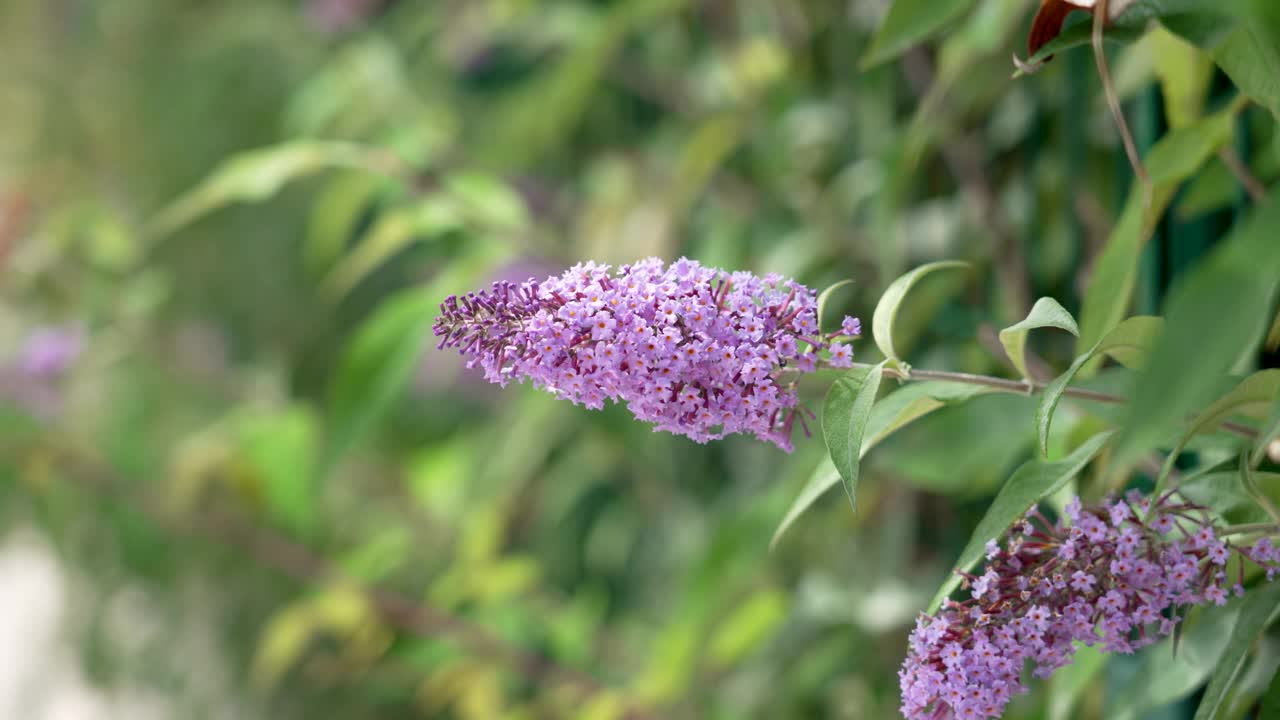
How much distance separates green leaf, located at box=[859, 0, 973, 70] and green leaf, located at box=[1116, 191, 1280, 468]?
0.15 meters

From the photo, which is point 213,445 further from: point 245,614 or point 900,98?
point 900,98

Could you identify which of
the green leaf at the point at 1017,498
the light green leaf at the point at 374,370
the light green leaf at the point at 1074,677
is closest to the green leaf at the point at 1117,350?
the green leaf at the point at 1017,498

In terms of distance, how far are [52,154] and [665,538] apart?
0.83 metres

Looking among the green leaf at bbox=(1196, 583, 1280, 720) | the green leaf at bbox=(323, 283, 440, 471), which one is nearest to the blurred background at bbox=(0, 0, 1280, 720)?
the green leaf at bbox=(323, 283, 440, 471)

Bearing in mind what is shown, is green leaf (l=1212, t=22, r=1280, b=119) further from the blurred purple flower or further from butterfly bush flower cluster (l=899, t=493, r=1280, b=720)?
the blurred purple flower

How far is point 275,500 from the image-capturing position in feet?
3.02

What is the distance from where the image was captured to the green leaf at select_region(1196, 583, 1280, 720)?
0.26 meters

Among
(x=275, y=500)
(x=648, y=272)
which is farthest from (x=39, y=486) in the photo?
(x=648, y=272)

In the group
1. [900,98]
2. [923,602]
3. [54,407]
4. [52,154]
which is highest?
[52,154]

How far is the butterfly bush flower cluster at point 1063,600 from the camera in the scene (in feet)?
0.82

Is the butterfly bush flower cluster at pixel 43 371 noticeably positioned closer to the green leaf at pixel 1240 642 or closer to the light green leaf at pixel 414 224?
the light green leaf at pixel 414 224

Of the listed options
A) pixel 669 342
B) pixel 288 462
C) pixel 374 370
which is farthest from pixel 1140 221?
pixel 288 462

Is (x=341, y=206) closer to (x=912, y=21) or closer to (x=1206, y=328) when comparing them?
(x=912, y=21)

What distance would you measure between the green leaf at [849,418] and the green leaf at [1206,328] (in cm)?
8
